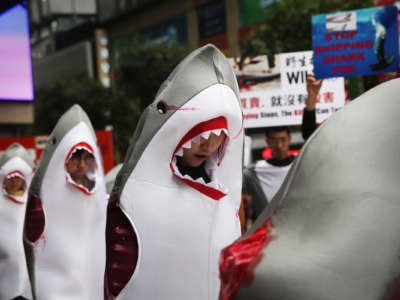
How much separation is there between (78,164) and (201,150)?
7.09 ft

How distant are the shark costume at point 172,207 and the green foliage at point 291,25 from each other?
54.4 ft

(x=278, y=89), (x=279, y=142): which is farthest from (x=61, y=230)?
(x=278, y=89)

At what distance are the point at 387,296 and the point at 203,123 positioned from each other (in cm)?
201

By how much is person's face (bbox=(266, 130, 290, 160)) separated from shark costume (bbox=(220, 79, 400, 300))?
4149 millimetres

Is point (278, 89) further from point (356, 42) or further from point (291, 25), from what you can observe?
point (291, 25)

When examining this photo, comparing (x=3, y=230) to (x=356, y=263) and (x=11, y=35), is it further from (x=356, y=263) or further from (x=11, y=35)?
(x=11, y=35)

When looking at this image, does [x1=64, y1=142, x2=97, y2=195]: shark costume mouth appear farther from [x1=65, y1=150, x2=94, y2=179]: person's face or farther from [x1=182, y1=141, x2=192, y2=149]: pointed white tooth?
[x1=182, y1=141, x2=192, y2=149]: pointed white tooth

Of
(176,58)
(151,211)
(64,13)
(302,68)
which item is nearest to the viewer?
(151,211)

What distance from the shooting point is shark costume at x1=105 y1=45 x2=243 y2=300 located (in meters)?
3.47

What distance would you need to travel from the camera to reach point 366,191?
1578mm

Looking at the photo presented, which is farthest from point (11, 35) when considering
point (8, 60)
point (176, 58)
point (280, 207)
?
point (280, 207)

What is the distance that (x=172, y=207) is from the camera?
3.51 meters

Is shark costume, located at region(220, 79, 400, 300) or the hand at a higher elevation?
the hand

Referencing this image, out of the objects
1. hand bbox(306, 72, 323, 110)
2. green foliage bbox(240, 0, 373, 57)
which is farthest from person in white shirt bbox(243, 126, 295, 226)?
green foliage bbox(240, 0, 373, 57)
